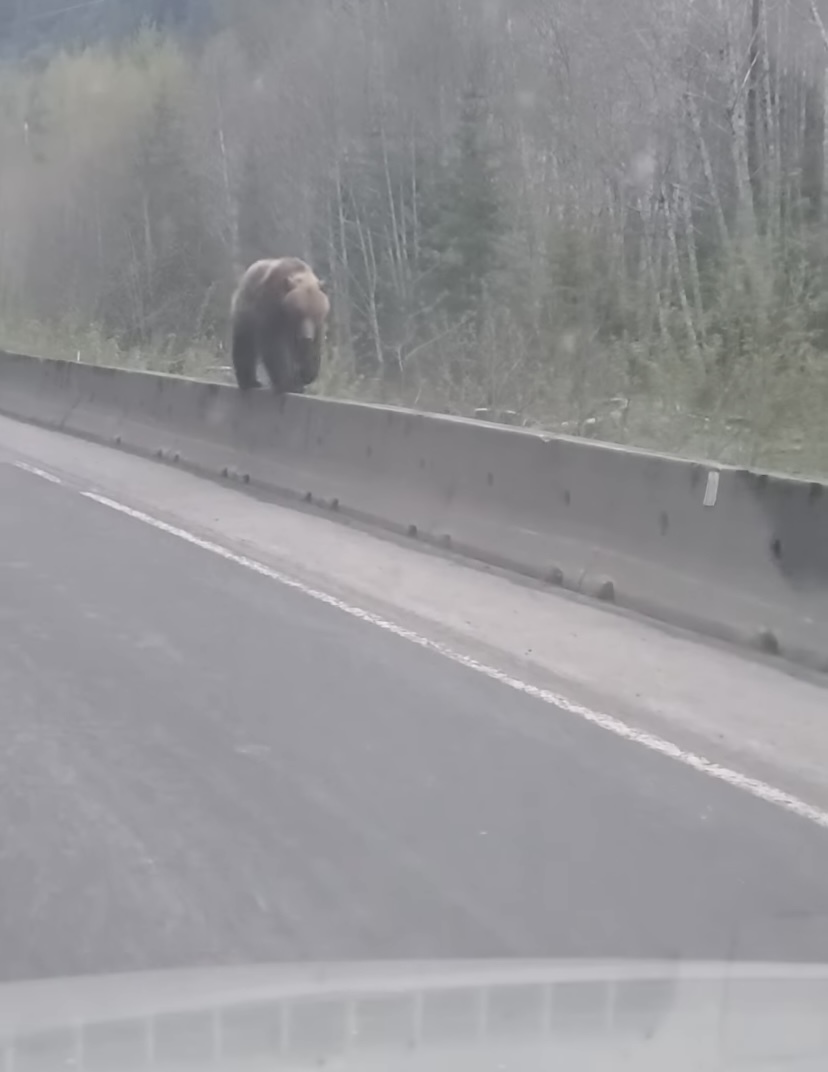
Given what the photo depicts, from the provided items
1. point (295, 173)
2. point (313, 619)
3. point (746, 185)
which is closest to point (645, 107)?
point (746, 185)

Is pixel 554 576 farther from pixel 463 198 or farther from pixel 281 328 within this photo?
pixel 463 198

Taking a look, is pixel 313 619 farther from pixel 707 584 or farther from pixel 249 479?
pixel 249 479

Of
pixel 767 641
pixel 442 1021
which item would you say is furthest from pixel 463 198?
pixel 442 1021

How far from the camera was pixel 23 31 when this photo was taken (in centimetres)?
Result: 4597

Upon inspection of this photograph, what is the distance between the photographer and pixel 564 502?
10.3 meters

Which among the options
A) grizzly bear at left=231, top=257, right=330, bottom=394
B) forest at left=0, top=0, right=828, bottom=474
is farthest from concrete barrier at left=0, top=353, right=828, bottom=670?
forest at left=0, top=0, right=828, bottom=474

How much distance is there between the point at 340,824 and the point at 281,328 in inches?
424

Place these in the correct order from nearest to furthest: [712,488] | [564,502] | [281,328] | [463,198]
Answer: [712,488]
[564,502]
[281,328]
[463,198]

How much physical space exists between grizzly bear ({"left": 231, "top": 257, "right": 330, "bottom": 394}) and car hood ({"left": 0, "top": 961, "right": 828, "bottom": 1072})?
12366 millimetres

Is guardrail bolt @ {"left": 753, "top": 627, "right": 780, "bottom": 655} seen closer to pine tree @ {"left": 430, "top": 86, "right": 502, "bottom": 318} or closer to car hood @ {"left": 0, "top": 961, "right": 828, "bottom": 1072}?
car hood @ {"left": 0, "top": 961, "right": 828, "bottom": 1072}

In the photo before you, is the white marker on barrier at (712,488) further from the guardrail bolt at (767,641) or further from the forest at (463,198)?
the forest at (463,198)

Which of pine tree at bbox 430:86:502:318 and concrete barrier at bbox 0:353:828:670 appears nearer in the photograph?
concrete barrier at bbox 0:353:828:670

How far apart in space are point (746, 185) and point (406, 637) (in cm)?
1531

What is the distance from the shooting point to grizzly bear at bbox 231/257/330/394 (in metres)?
16.0
